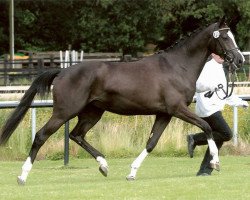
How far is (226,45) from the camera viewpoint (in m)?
14.1

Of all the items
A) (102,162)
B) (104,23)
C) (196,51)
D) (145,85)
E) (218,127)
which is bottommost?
(104,23)

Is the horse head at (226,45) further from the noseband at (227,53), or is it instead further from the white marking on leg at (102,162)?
the white marking on leg at (102,162)

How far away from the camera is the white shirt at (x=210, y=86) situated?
554 inches

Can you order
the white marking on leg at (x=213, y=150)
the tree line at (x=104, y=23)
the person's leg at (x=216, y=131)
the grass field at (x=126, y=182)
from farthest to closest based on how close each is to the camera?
the tree line at (x=104, y=23)
the person's leg at (x=216, y=131)
the white marking on leg at (x=213, y=150)
the grass field at (x=126, y=182)

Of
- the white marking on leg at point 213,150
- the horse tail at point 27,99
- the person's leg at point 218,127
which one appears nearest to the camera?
the white marking on leg at point 213,150

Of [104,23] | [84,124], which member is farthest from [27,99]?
[104,23]

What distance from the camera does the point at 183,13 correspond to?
52.3 m

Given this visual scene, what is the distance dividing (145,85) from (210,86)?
883 millimetres

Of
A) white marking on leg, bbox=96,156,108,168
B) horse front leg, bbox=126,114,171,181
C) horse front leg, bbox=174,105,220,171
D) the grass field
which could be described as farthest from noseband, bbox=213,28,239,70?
white marking on leg, bbox=96,156,108,168

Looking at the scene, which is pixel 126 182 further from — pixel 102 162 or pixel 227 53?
pixel 227 53

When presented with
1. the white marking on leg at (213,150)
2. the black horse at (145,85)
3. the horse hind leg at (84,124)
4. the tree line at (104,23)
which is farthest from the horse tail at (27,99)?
the tree line at (104,23)

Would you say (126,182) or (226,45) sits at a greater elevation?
(226,45)

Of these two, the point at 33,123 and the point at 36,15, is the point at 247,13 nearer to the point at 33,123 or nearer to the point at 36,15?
the point at 36,15

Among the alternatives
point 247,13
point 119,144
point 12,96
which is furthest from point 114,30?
point 119,144
